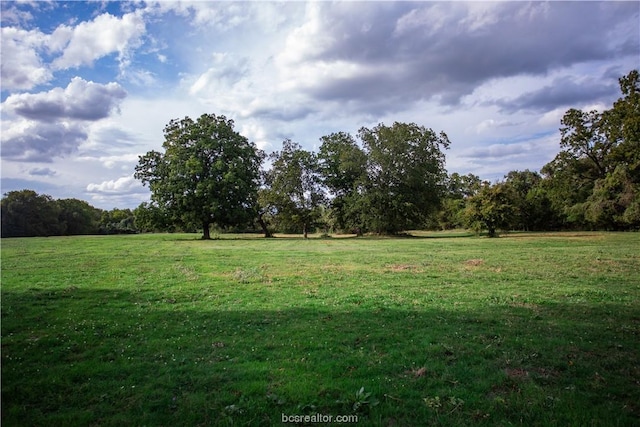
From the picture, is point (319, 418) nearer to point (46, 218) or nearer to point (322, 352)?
point (322, 352)

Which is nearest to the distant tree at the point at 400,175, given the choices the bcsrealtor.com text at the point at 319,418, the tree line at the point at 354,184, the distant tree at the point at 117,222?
the tree line at the point at 354,184

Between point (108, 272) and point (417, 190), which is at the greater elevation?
point (417, 190)

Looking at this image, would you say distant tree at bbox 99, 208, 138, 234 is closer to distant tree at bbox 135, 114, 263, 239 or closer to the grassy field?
distant tree at bbox 135, 114, 263, 239

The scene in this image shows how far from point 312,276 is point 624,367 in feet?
41.7

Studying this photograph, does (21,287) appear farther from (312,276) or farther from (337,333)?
(337,333)

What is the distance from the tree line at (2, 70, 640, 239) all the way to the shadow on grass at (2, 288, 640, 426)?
3950 cm

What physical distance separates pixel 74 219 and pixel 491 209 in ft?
279

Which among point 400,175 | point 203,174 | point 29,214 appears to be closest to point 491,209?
point 400,175

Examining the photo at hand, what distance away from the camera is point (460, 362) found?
7.33m

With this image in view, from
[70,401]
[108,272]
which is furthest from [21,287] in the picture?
[70,401]

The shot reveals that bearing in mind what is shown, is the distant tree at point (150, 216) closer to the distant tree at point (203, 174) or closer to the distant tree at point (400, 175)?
the distant tree at point (203, 174)

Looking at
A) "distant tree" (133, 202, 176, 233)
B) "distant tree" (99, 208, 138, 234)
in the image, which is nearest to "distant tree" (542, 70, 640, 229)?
"distant tree" (133, 202, 176, 233)

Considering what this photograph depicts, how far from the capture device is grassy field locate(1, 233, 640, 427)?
Answer: 5.66 metres

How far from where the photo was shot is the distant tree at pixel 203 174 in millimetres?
49938
